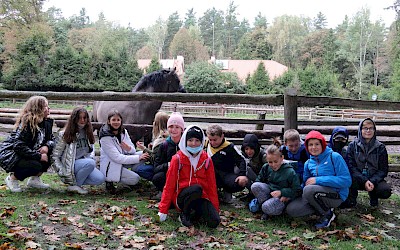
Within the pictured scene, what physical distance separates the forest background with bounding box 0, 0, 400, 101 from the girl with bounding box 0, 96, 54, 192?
23.9 m

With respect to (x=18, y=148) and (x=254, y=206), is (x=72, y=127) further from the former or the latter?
(x=254, y=206)

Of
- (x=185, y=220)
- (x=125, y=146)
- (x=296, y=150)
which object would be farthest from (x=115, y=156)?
(x=296, y=150)

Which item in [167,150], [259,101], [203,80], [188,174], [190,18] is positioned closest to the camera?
[188,174]

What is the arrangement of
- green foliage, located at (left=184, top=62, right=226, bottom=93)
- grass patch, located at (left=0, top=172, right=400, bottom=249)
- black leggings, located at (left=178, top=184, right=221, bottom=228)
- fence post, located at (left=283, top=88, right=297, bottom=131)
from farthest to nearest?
green foliage, located at (left=184, top=62, right=226, bottom=93), fence post, located at (left=283, top=88, right=297, bottom=131), black leggings, located at (left=178, top=184, right=221, bottom=228), grass patch, located at (left=0, top=172, right=400, bottom=249)

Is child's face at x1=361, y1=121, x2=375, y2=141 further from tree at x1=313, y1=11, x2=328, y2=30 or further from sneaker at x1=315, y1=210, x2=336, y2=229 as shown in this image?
tree at x1=313, y1=11, x2=328, y2=30

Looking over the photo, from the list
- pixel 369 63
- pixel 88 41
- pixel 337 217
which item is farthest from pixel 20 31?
pixel 369 63

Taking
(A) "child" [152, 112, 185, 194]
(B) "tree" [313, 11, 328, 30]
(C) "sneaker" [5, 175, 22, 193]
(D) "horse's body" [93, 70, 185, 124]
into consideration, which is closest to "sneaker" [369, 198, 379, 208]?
(A) "child" [152, 112, 185, 194]

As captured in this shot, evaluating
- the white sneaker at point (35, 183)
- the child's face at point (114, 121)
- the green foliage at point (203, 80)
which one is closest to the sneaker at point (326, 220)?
the child's face at point (114, 121)

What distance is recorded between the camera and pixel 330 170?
14.2 ft

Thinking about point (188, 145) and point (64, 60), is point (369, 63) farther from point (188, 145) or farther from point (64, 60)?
point (188, 145)

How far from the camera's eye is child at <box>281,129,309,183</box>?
15.5 feet

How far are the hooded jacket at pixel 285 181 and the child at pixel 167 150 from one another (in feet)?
3.87

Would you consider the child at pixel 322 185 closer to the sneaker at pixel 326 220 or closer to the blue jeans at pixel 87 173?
the sneaker at pixel 326 220

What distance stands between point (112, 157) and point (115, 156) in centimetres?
5
